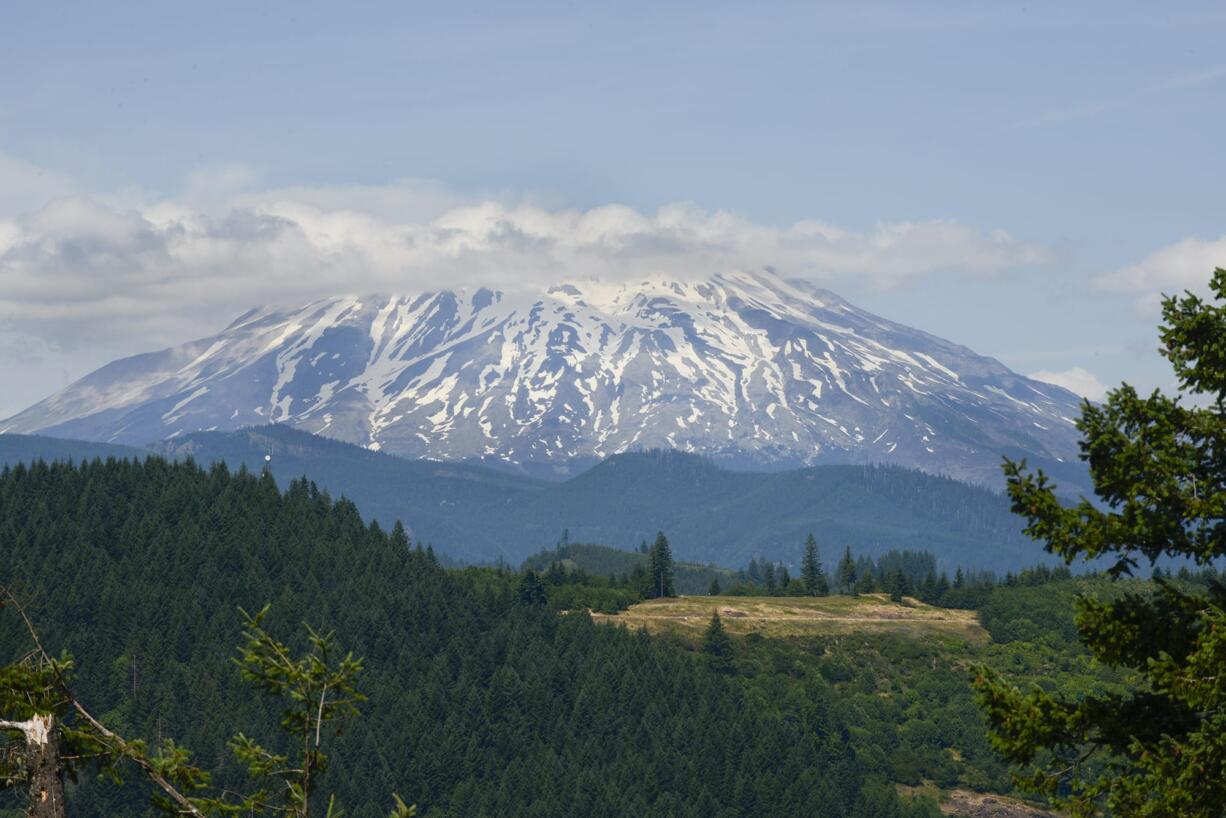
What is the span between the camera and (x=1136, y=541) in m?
24.3

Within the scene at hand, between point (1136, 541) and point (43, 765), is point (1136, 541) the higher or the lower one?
the higher one

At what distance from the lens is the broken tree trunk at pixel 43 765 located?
17.0 metres

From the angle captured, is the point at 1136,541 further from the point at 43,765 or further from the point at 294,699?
the point at 43,765

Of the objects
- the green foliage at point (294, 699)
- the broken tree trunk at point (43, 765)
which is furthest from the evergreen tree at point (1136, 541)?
the broken tree trunk at point (43, 765)

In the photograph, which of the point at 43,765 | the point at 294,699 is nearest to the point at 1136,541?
the point at 294,699

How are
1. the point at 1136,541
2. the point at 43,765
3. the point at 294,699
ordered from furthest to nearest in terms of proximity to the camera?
1. the point at 1136,541
2. the point at 294,699
3. the point at 43,765

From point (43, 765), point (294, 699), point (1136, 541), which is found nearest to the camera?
point (43, 765)

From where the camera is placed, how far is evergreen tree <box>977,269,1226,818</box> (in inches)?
948

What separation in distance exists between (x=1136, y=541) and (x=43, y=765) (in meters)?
17.6

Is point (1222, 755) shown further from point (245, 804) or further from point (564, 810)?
point (564, 810)

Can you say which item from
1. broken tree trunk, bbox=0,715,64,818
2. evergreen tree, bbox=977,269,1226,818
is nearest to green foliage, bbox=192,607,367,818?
broken tree trunk, bbox=0,715,64,818

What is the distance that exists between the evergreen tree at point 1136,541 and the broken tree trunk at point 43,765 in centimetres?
1516

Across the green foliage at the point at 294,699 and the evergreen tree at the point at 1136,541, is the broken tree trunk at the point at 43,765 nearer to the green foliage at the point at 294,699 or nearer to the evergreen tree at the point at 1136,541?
the green foliage at the point at 294,699

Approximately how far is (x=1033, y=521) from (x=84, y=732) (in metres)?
16.3
